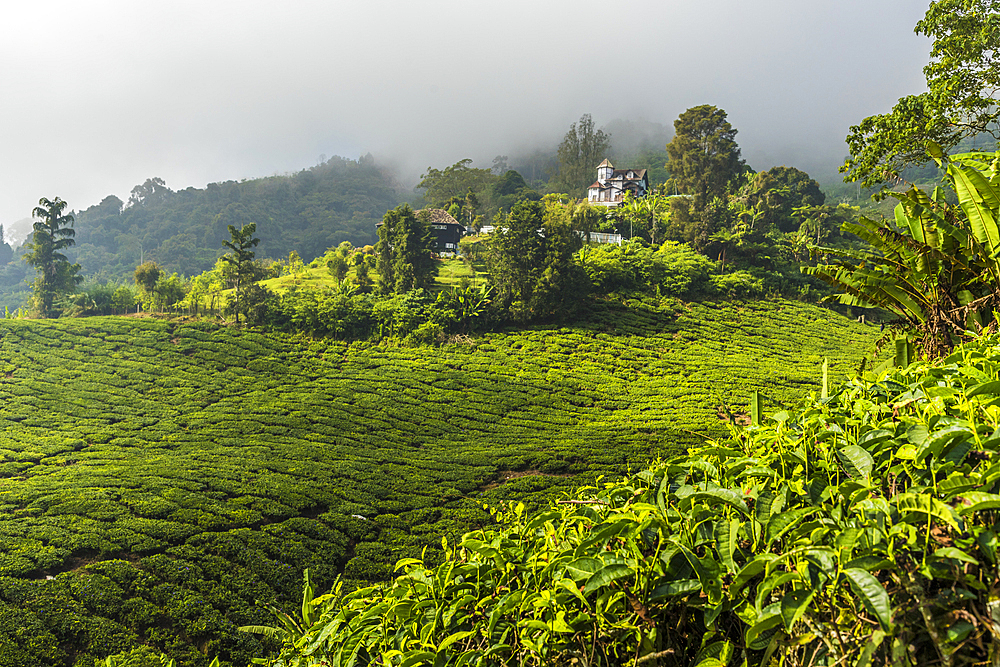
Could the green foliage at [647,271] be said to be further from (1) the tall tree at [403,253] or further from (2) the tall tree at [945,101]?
(2) the tall tree at [945,101]

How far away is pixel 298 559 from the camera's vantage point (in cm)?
573

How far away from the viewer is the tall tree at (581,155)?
117ft

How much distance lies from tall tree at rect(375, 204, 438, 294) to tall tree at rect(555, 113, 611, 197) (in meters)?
20.9

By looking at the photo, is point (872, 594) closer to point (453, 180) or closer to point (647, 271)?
point (647, 271)

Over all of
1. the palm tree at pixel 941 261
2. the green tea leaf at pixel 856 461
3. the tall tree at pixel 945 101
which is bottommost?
the green tea leaf at pixel 856 461

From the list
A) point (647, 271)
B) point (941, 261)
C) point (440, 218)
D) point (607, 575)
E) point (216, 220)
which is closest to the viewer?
point (607, 575)

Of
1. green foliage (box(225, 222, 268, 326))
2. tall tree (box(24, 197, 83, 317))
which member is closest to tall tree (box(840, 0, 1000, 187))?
green foliage (box(225, 222, 268, 326))

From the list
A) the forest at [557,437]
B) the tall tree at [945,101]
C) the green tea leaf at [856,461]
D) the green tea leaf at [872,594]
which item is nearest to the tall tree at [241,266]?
the forest at [557,437]

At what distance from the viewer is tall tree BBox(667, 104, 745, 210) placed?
2189 cm

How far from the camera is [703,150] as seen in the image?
72.8ft

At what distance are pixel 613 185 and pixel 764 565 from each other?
36.3m

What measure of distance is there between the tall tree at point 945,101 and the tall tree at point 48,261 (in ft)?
78.4

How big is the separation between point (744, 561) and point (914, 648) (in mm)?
179

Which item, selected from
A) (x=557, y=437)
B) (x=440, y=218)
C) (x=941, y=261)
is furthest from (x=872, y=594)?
(x=440, y=218)
